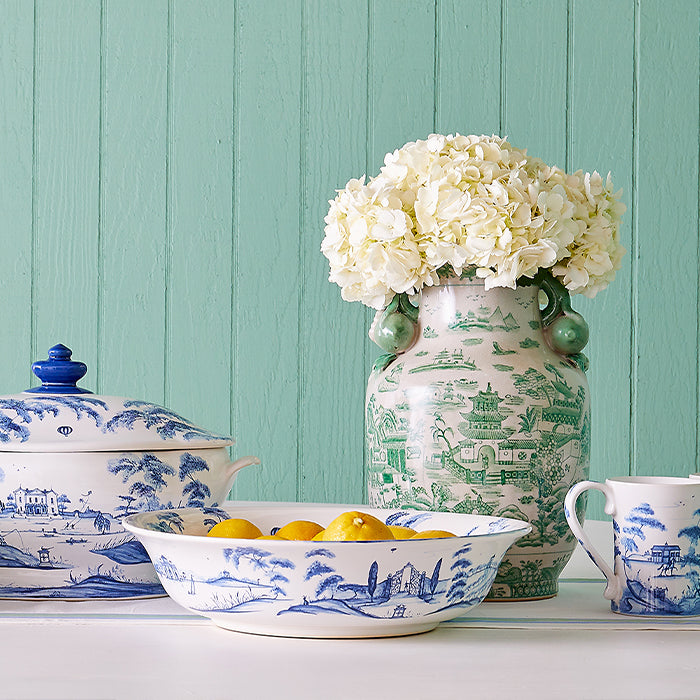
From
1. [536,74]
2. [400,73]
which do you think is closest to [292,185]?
[400,73]

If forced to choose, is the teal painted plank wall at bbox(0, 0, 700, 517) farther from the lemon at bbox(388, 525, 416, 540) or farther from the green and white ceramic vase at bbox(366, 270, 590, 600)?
the lemon at bbox(388, 525, 416, 540)

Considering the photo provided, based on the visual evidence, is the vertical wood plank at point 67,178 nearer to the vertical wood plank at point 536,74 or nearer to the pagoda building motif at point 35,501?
the vertical wood plank at point 536,74

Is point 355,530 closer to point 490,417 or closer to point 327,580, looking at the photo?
point 327,580

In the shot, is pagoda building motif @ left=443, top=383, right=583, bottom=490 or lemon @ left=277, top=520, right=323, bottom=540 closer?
lemon @ left=277, top=520, right=323, bottom=540

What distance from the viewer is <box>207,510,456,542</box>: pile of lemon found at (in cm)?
64

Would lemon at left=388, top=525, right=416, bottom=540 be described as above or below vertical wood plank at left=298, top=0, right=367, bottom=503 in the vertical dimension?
below

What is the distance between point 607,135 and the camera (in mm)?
1820

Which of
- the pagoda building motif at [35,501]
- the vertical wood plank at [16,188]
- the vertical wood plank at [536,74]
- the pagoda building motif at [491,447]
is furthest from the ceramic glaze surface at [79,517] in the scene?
the vertical wood plank at [536,74]

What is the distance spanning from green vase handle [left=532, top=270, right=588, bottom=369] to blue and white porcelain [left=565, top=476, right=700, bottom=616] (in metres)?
0.15

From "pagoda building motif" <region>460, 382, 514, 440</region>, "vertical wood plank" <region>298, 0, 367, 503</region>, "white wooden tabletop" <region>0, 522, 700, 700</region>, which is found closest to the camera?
"white wooden tabletop" <region>0, 522, 700, 700</region>

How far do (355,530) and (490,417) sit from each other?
0.19 metres

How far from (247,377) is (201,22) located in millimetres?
699

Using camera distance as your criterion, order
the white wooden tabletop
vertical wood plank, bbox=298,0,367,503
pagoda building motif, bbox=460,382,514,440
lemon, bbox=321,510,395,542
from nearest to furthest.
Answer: the white wooden tabletop, lemon, bbox=321,510,395,542, pagoda building motif, bbox=460,382,514,440, vertical wood plank, bbox=298,0,367,503

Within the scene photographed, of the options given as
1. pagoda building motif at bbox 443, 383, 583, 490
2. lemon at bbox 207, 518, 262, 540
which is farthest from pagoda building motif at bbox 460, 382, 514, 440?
lemon at bbox 207, 518, 262, 540
